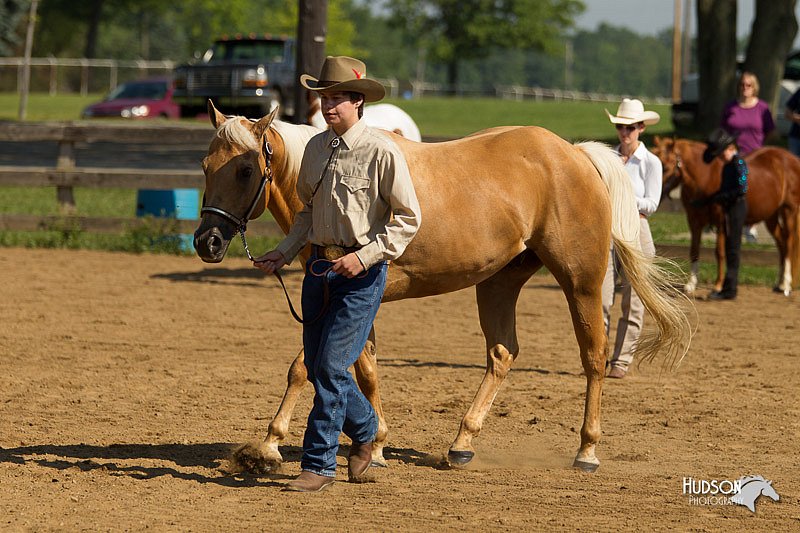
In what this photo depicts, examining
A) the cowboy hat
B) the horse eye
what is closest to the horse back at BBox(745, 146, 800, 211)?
the cowboy hat

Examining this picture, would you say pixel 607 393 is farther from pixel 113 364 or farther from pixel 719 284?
pixel 719 284

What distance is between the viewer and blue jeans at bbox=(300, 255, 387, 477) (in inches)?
204

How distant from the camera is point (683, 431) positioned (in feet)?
22.4

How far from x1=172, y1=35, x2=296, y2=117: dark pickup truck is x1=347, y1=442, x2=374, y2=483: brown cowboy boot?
19599 mm

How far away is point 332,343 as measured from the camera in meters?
5.18

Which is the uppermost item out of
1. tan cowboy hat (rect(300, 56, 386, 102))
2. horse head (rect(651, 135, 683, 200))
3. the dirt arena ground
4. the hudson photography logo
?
tan cowboy hat (rect(300, 56, 386, 102))

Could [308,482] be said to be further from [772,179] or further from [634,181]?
[772,179]

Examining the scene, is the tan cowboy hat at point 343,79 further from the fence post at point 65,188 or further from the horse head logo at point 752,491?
the fence post at point 65,188

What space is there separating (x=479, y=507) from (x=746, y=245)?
36.5ft

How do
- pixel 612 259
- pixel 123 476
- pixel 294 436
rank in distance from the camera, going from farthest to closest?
1. pixel 612 259
2. pixel 294 436
3. pixel 123 476

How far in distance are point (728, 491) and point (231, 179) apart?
2.78 meters

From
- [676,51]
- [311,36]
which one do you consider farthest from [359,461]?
[676,51]

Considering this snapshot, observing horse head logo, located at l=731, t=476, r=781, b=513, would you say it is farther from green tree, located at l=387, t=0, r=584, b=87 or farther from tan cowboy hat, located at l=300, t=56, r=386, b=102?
green tree, located at l=387, t=0, r=584, b=87

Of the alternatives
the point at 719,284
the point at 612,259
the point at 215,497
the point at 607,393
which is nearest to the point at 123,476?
the point at 215,497
